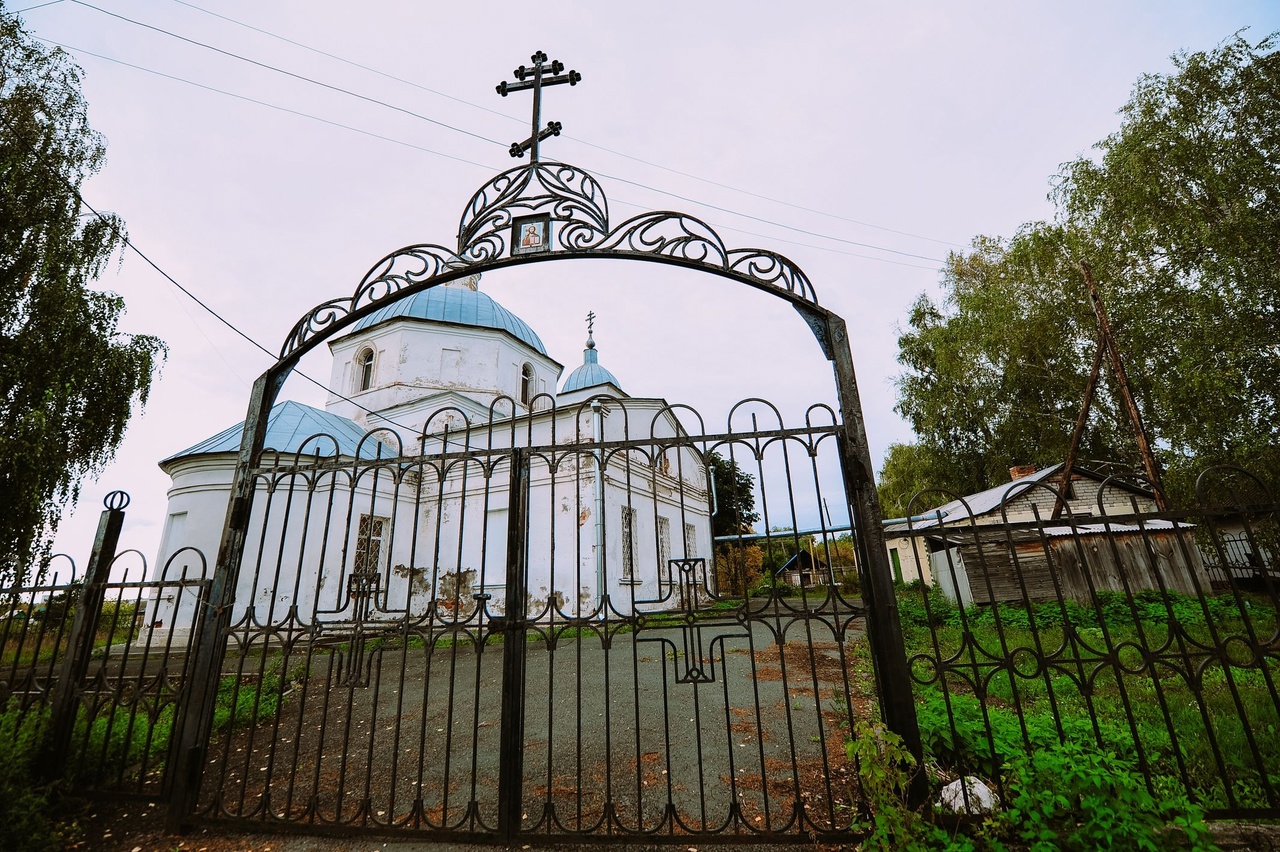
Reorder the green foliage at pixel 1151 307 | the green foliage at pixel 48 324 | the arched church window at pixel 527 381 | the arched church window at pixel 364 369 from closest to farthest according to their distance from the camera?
the green foliage at pixel 48 324 → the green foliage at pixel 1151 307 → the arched church window at pixel 364 369 → the arched church window at pixel 527 381

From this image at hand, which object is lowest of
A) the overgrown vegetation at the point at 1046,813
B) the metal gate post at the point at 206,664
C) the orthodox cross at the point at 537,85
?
the overgrown vegetation at the point at 1046,813

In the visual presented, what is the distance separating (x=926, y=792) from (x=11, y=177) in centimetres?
1458

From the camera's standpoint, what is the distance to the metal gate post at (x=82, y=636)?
348 centimetres

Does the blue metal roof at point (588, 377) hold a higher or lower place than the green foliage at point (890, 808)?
higher

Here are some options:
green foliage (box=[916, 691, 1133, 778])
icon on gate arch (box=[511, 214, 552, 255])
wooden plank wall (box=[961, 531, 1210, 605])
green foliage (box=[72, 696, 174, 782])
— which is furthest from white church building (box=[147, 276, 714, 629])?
wooden plank wall (box=[961, 531, 1210, 605])

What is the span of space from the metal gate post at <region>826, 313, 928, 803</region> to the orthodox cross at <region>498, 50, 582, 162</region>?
2.97 m

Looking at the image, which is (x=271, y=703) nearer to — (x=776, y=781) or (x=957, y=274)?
(x=776, y=781)

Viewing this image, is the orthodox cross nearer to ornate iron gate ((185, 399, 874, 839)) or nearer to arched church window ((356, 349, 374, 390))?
ornate iron gate ((185, 399, 874, 839))

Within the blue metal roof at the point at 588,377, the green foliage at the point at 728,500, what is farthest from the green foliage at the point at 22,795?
the blue metal roof at the point at 588,377

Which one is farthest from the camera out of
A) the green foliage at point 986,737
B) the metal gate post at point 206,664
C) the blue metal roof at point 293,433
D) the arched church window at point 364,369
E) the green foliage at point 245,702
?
the arched church window at point 364,369

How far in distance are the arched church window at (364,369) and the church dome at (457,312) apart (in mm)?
859

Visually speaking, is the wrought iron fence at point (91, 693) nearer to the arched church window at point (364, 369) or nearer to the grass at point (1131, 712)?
the grass at point (1131, 712)

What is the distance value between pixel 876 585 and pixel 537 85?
444 cm

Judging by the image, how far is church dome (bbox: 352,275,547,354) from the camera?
18.0 metres
